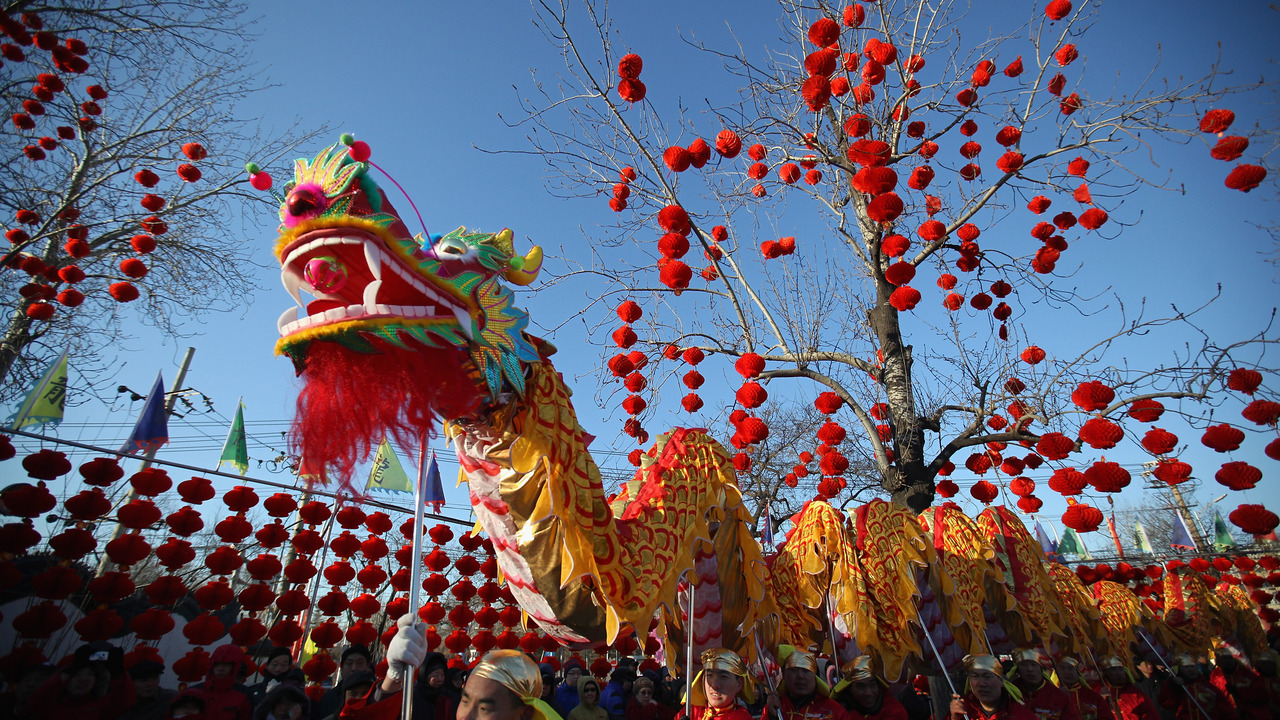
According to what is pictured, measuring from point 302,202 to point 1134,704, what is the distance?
848cm

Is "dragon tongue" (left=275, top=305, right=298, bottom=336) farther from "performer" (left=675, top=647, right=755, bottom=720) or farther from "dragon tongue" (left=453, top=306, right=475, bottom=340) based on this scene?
"performer" (left=675, top=647, right=755, bottom=720)

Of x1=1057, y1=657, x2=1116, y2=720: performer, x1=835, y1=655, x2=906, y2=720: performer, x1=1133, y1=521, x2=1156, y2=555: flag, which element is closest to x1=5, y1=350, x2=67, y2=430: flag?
x1=835, y1=655, x2=906, y2=720: performer

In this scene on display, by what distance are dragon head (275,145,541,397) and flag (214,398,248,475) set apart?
27.8ft

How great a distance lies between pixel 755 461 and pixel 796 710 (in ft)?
35.8

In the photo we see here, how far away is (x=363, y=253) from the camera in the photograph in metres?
2.15

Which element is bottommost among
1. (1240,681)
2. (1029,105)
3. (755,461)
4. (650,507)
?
(1240,681)

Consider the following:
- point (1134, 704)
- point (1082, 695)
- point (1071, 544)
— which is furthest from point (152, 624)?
point (1071, 544)

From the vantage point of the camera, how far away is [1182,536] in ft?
61.3

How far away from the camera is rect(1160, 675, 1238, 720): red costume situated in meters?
A: 6.99

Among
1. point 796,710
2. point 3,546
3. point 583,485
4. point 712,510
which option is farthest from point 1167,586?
point 3,546

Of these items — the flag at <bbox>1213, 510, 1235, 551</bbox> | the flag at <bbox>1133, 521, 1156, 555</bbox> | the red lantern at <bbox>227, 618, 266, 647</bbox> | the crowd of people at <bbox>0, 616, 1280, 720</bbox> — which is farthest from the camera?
the flag at <bbox>1133, 521, 1156, 555</bbox>

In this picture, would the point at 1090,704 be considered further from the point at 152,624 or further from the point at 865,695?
the point at 152,624

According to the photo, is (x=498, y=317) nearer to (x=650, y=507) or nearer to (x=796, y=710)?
(x=650, y=507)

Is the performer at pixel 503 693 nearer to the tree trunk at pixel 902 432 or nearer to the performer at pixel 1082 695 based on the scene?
the tree trunk at pixel 902 432
